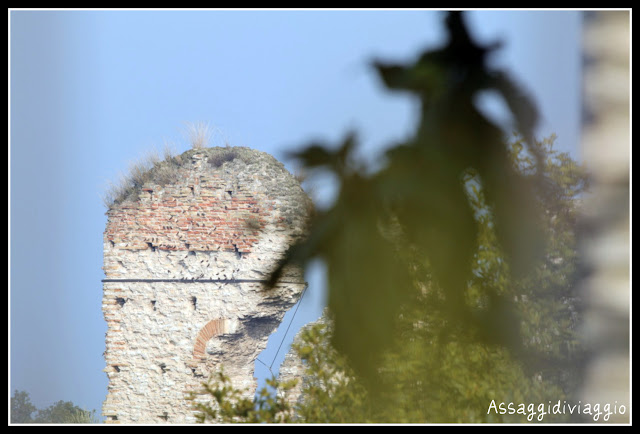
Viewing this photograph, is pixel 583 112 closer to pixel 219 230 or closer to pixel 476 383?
pixel 476 383

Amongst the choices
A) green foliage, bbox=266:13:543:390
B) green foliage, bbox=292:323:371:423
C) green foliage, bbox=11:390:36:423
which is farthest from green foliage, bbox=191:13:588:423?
green foliage, bbox=11:390:36:423

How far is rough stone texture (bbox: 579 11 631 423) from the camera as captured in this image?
68cm

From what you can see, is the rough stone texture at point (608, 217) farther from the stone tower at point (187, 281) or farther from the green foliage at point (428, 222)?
the stone tower at point (187, 281)

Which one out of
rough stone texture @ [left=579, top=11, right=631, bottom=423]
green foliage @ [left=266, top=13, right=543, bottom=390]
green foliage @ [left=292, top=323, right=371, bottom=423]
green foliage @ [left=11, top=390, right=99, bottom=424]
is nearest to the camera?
rough stone texture @ [left=579, top=11, right=631, bottom=423]

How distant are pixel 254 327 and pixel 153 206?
151 centimetres

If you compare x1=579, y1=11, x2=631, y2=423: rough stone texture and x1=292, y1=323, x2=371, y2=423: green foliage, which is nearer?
x1=579, y1=11, x2=631, y2=423: rough stone texture

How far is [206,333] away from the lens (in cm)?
557

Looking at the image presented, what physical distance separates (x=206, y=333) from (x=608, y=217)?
5.19m

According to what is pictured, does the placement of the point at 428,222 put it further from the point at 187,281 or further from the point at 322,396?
the point at 187,281

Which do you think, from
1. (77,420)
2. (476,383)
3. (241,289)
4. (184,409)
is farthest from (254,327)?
(476,383)

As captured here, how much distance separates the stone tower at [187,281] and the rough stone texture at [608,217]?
185 inches

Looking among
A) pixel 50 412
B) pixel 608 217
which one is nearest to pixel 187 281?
pixel 50 412

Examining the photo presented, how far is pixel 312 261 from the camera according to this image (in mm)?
864

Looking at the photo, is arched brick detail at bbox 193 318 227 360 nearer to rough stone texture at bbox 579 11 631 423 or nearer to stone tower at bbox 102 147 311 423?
stone tower at bbox 102 147 311 423
